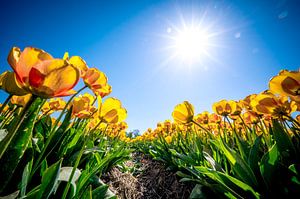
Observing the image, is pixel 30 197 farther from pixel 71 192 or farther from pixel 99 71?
pixel 99 71

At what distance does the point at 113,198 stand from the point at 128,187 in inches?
59.9

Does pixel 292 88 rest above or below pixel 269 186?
above

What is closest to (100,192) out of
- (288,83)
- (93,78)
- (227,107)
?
(93,78)

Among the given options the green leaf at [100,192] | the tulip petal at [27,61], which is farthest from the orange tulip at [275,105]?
the tulip petal at [27,61]

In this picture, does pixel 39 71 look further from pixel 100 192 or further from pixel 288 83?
pixel 288 83

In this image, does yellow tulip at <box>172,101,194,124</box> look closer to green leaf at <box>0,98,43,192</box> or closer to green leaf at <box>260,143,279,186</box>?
green leaf at <box>260,143,279,186</box>

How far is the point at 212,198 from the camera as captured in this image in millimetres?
1518

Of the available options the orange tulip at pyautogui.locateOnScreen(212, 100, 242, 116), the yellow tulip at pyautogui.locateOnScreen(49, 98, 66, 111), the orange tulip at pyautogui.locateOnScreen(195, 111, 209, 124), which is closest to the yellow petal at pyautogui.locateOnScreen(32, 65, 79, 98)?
the yellow tulip at pyautogui.locateOnScreen(49, 98, 66, 111)

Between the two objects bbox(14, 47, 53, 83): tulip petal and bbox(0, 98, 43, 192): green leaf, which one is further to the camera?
bbox(0, 98, 43, 192): green leaf

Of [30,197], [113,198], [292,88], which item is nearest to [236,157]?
[292,88]

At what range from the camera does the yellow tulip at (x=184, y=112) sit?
6.90ft

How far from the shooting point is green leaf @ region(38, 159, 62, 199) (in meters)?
0.92

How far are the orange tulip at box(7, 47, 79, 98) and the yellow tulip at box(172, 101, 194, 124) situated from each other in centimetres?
156

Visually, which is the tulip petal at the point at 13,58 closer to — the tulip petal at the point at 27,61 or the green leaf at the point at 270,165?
the tulip petal at the point at 27,61
